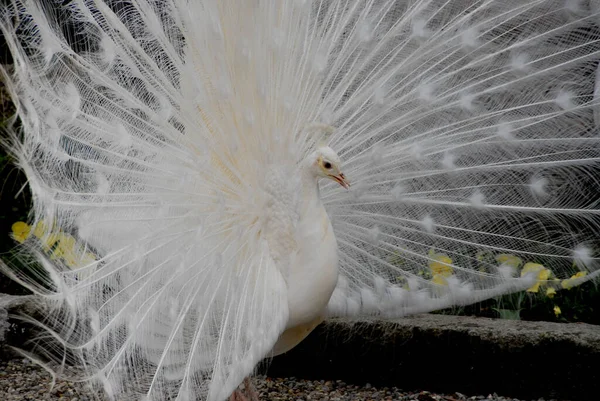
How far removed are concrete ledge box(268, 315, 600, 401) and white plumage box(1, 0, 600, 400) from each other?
0.35 meters

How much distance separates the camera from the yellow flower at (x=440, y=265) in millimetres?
3688

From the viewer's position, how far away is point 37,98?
337 cm

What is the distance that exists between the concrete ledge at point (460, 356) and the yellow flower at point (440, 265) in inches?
16.6

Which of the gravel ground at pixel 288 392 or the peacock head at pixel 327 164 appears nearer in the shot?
the peacock head at pixel 327 164

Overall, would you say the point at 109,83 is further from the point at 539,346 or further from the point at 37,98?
the point at 539,346

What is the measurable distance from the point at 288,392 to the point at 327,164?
1.68 metres

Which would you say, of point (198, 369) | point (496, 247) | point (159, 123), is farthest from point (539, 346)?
point (159, 123)

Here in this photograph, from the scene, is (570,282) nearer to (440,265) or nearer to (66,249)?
(440,265)

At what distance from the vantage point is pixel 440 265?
3707mm

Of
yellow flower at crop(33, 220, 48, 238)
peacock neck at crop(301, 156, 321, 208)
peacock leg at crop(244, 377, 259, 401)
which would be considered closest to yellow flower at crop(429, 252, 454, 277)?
peacock neck at crop(301, 156, 321, 208)

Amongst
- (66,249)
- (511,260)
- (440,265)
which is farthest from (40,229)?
(511,260)

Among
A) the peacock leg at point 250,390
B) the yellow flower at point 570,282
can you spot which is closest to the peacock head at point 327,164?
the peacock leg at point 250,390

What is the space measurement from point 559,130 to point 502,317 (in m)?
1.40

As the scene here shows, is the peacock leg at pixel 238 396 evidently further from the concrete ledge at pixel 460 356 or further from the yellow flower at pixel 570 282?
the yellow flower at pixel 570 282
